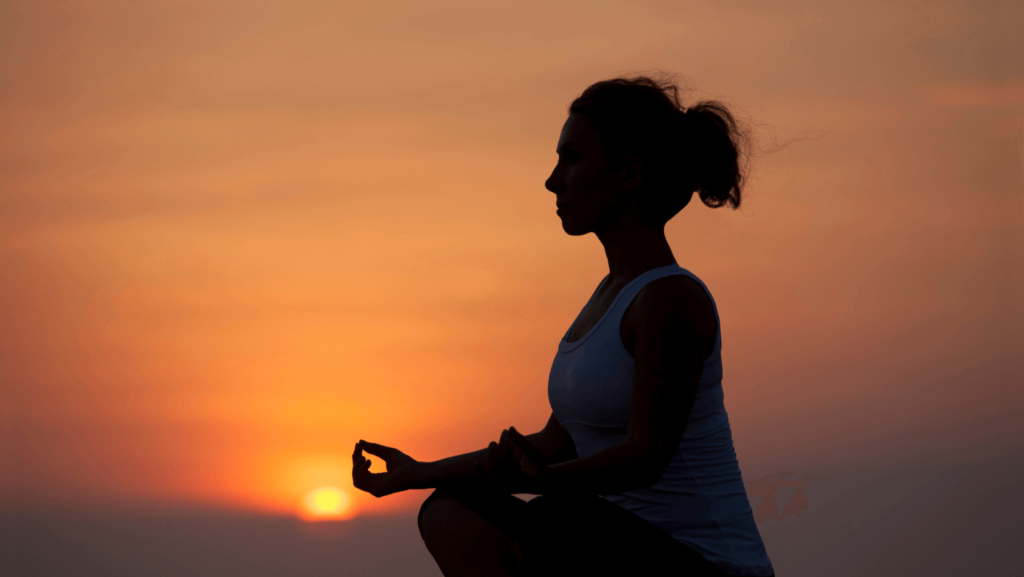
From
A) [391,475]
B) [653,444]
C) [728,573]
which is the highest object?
[391,475]

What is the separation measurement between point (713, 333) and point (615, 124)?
23.7 inches

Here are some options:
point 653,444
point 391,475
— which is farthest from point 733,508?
point 391,475

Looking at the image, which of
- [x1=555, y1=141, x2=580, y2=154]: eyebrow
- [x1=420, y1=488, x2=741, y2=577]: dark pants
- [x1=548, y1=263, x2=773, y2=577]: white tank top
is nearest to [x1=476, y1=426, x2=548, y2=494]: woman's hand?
[x1=420, y1=488, x2=741, y2=577]: dark pants

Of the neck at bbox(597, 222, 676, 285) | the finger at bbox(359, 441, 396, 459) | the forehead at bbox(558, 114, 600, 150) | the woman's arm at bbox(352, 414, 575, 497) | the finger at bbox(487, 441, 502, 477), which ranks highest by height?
the forehead at bbox(558, 114, 600, 150)

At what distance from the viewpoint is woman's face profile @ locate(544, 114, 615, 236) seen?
228 centimetres

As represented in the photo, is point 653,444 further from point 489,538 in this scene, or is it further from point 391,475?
point 391,475

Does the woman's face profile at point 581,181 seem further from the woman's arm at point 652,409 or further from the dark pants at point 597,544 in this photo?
the dark pants at point 597,544

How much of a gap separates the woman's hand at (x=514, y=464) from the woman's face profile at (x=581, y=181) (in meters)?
0.69

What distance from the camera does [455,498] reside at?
2191mm

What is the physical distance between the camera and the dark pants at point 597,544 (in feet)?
6.17

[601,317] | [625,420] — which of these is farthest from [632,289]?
[625,420]

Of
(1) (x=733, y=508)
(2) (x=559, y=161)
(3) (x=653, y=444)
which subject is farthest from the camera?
(2) (x=559, y=161)

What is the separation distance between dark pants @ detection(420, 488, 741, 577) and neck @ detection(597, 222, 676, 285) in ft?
1.91

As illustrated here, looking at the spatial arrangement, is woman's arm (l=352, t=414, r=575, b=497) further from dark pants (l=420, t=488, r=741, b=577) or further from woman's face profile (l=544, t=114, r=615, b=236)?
woman's face profile (l=544, t=114, r=615, b=236)
